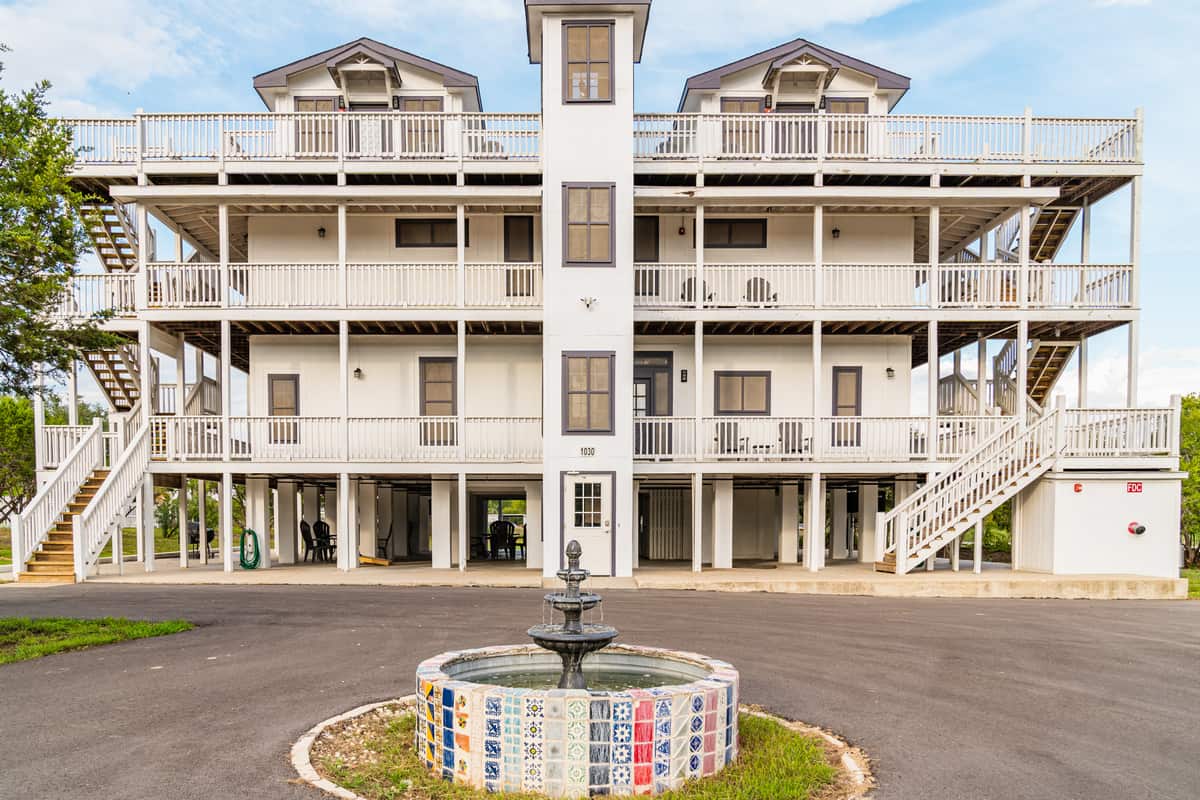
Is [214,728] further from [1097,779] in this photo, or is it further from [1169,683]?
[1169,683]

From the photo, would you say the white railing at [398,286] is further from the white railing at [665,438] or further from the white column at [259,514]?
the white railing at [665,438]

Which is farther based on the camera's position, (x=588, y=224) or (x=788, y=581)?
(x=588, y=224)

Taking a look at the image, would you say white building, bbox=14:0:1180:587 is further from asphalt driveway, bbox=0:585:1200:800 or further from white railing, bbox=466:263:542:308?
asphalt driveway, bbox=0:585:1200:800

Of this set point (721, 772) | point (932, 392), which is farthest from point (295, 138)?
point (721, 772)

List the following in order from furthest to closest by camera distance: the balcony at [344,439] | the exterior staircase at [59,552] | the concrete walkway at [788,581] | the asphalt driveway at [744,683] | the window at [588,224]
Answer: the balcony at [344,439] → the window at [588,224] → the exterior staircase at [59,552] → the concrete walkway at [788,581] → the asphalt driveway at [744,683]

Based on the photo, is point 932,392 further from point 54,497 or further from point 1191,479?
point 54,497

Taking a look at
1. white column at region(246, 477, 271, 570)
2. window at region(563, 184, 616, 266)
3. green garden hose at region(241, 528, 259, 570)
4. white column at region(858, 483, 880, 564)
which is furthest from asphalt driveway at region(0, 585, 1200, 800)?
window at region(563, 184, 616, 266)

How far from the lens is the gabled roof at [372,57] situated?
20.4 metres

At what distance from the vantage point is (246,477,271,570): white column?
19047 millimetres

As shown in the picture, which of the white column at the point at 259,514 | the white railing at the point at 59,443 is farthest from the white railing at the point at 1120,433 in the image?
the white railing at the point at 59,443

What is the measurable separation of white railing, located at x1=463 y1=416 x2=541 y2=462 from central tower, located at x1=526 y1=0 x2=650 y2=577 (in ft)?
4.97

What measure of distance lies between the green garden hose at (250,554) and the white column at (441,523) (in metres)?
4.07

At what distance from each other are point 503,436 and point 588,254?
4.72 metres

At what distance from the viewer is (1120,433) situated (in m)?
17.7
